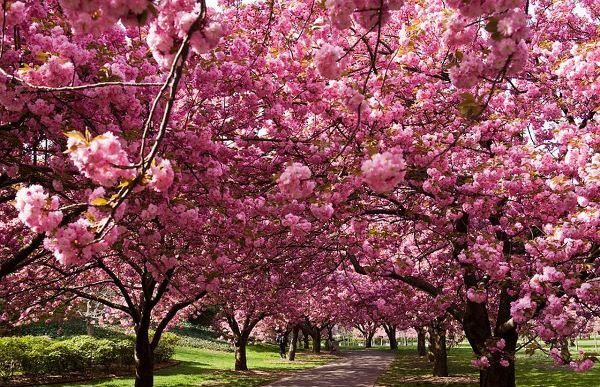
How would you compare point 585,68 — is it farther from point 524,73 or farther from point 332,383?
point 332,383

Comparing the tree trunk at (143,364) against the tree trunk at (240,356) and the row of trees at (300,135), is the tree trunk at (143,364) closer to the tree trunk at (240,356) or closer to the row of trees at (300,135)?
the row of trees at (300,135)

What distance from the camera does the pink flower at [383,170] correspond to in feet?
11.5

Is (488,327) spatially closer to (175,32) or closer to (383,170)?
(383,170)

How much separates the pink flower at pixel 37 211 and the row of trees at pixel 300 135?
0.01 meters

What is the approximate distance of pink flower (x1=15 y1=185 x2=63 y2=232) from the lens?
364 cm

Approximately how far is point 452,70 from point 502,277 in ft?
23.3

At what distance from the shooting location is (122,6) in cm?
276

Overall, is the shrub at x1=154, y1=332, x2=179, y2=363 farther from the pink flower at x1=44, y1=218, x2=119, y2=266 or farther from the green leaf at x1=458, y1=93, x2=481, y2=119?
the green leaf at x1=458, y1=93, x2=481, y2=119

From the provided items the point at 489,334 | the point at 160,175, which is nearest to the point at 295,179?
the point at 160,175

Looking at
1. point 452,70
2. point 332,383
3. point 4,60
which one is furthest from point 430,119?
point 332,383

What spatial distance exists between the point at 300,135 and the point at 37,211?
6248 mm

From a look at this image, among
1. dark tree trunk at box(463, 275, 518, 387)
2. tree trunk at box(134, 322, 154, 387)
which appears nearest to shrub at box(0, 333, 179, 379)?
tree trunk at box(134, 322, 154, 387)

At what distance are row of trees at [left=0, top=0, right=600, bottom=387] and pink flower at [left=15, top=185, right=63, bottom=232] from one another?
14 millimetres

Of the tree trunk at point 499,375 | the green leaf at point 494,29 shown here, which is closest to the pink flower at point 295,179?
the green leaf at point 494,29
